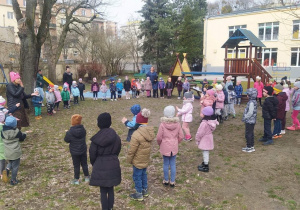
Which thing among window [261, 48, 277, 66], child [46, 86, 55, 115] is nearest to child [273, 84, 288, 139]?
child [46, 86, 55, 115]

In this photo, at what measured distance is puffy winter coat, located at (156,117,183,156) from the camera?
4.59m

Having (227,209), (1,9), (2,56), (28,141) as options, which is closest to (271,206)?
(227,209)

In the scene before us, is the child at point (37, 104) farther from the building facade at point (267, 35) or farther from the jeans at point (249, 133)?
the building facade at point (267, 35)

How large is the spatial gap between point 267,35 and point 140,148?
101ft

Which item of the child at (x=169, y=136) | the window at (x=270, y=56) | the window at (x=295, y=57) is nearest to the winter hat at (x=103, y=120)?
the child at (x=169, y=136)

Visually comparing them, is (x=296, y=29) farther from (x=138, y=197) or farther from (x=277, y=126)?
(x=138, y=197)

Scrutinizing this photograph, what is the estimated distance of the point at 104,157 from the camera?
3719 mm

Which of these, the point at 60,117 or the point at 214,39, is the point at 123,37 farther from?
the point at 60,117

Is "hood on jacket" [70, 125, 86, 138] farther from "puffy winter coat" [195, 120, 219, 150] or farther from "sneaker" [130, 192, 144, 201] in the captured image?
"puffy winter coat" [195, 120, 219, 150]

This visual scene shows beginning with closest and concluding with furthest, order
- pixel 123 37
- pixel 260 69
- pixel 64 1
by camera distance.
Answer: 1. pixel 260 69
2. pixel 64 1
3. pixel 123 37

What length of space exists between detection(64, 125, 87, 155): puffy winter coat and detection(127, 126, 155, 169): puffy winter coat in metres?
1.03

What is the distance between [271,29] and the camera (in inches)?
1172

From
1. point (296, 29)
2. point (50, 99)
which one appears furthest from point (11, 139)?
point (296, 29)

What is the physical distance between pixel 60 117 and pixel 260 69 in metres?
10.6
